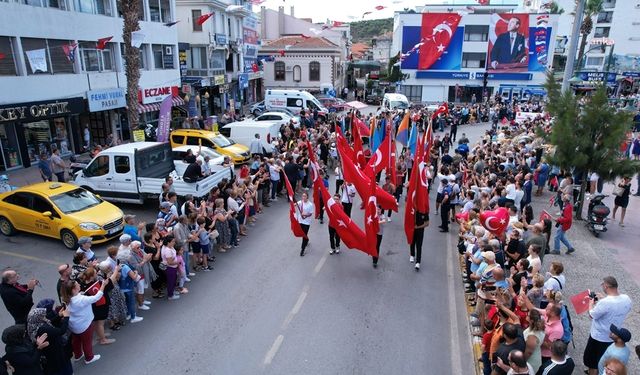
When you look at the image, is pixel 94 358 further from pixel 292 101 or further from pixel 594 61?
pixel 594 61

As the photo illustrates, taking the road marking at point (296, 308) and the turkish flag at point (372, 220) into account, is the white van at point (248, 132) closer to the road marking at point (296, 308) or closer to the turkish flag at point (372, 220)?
the turkish flag at point (372, 220)

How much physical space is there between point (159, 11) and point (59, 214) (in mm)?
20633

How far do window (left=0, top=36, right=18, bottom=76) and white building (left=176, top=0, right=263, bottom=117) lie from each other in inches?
522

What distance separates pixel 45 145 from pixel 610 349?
73.8 feet

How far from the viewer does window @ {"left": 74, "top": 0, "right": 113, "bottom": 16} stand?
21484 mm

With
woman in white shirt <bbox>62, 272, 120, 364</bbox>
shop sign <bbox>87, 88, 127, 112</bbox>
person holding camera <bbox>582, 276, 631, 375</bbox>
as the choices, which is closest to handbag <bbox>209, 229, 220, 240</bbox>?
woman in white shirt <bbox>62, 272, 120, 364</bbox>

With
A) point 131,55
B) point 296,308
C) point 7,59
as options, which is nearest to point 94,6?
point 131,55

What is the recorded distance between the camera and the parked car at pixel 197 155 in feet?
52.3

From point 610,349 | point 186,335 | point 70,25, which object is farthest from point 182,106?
point 610,349

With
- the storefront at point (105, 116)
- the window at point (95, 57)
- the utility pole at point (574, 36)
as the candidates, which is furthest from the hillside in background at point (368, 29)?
the utility pole at point (574, 36)

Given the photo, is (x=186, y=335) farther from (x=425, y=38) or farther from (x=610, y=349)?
(x=425, y=38)

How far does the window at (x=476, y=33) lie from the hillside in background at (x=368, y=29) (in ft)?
274

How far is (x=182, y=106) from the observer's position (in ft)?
104

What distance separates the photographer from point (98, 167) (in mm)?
14352
